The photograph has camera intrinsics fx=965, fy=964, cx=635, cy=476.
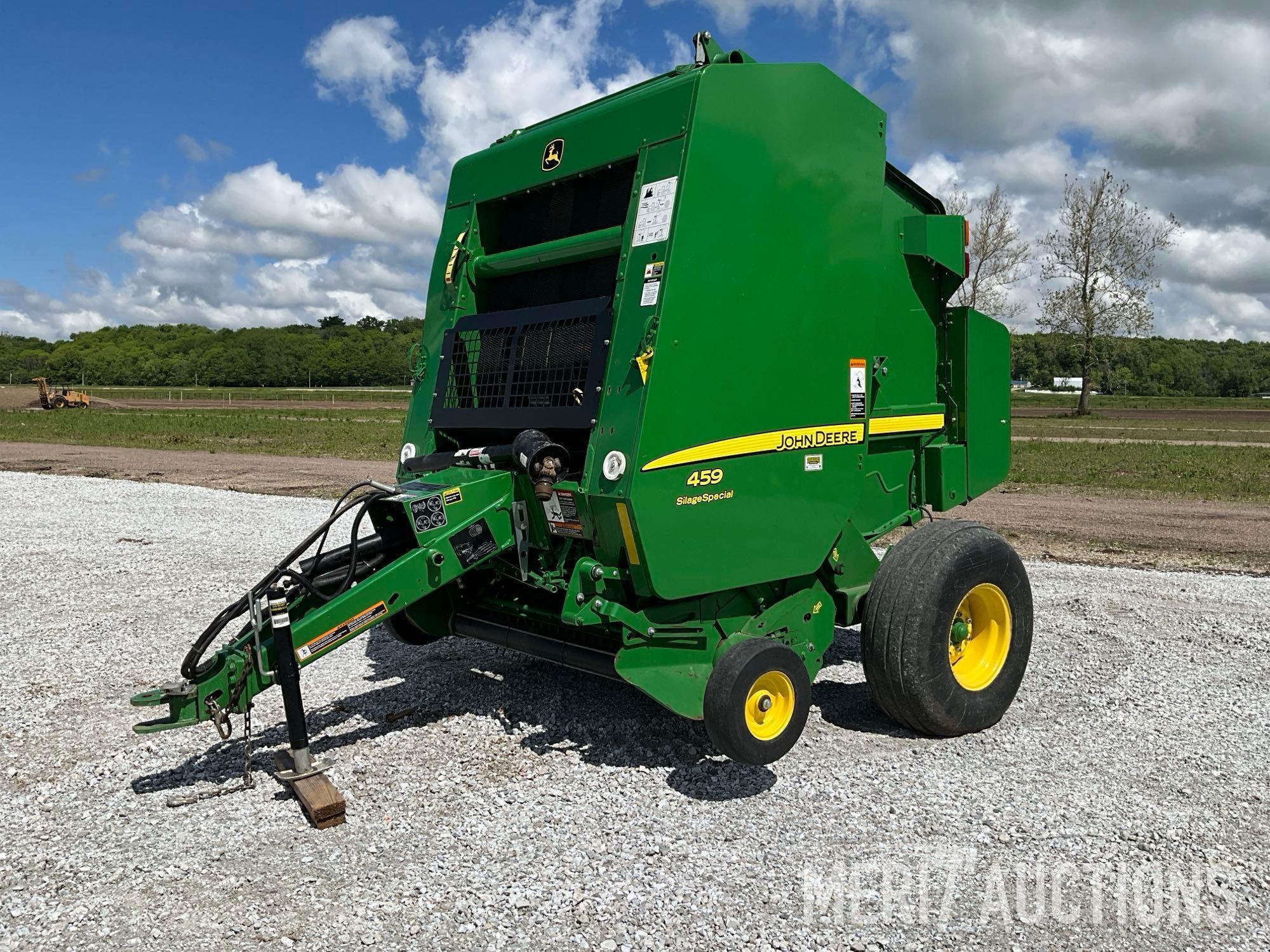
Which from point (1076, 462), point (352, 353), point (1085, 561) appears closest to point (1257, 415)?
point (1076, 462)

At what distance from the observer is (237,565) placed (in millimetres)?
9602

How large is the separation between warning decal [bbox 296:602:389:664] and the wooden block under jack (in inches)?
21.0

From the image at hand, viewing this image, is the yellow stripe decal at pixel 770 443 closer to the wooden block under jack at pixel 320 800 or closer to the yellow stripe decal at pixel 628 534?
the yellow stripe decal at pixel 628 534

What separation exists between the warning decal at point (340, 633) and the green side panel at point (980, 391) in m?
3.49

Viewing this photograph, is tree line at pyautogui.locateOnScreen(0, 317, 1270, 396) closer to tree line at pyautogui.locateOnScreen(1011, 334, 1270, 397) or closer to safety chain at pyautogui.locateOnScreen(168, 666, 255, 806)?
tree line at pyautogui.locateOnScreen(1011, 334, 1270, 397)

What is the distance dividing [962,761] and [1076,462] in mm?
18368

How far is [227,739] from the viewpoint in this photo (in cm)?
421

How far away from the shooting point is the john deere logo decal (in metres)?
4.88

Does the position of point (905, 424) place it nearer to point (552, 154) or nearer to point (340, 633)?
point (552, 154)

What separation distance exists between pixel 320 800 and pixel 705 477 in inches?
81.7

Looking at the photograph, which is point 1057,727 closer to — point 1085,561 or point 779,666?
point 779,666

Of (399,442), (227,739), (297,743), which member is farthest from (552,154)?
(399,442)

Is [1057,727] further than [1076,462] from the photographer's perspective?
No

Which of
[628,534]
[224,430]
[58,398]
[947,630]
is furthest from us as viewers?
[58,398]
